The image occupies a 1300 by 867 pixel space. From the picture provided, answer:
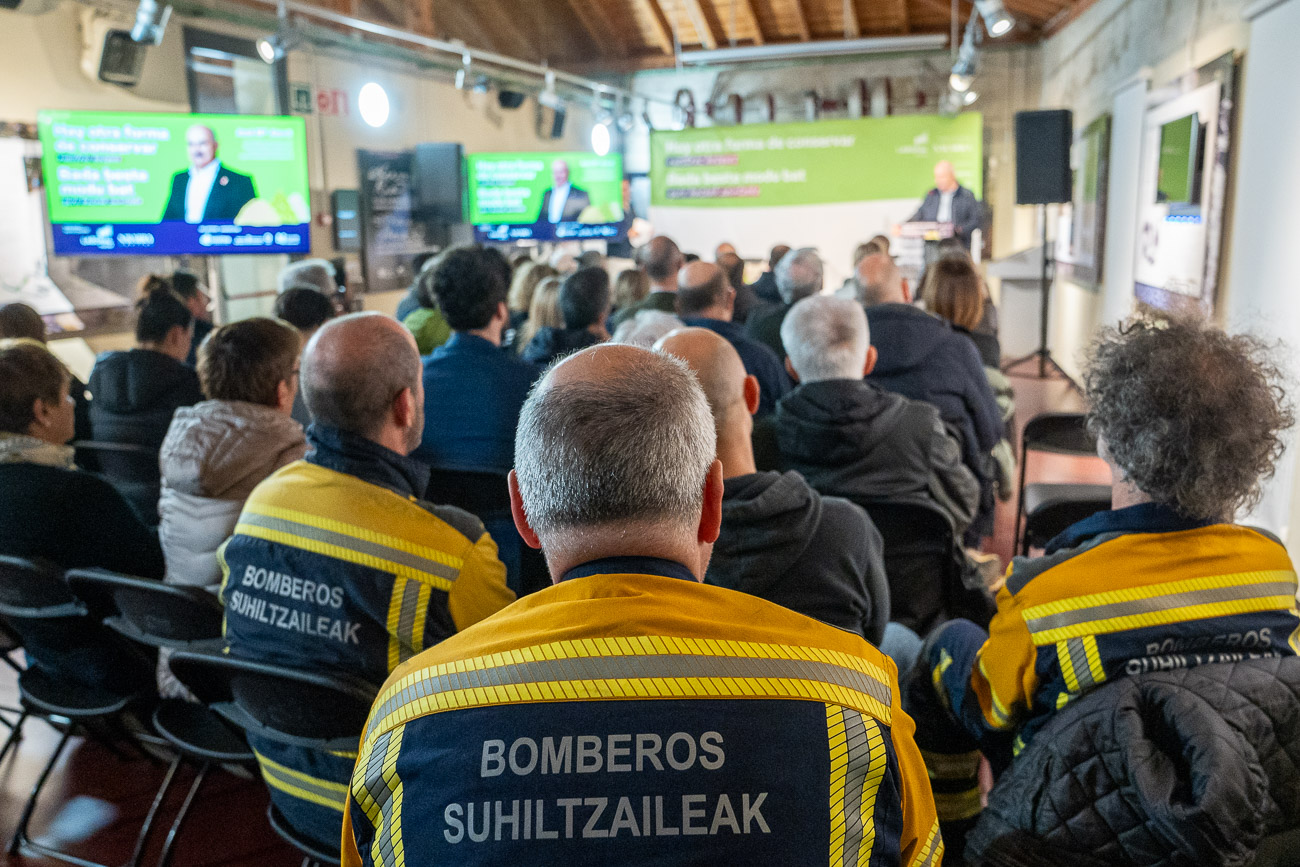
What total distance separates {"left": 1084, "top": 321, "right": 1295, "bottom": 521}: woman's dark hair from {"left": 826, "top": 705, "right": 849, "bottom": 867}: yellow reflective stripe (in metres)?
0.80

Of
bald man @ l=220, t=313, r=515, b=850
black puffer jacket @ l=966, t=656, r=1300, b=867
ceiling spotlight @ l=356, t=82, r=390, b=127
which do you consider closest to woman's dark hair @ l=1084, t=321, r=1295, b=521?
black puffer jacket @ l=966, t=656, r=1300, b=867

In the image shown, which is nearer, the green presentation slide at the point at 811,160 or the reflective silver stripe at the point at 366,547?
the reflective silver stripe at the point at 366,547

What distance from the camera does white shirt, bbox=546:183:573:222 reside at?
9.70m

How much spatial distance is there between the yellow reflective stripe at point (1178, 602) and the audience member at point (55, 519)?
7.08ft

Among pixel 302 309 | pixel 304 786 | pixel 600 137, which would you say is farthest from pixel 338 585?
pixel 600 137

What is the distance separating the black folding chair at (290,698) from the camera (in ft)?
5.08

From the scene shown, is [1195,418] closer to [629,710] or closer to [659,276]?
[629,710]

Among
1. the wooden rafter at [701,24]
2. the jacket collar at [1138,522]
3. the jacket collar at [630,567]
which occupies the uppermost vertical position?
the wooden rafter at [701,24]

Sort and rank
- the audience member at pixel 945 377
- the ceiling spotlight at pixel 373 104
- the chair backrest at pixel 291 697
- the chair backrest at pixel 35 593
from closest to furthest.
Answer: the chair backrest at pixel 291 697 → the chair backrest at pixel 35 593 → the audience member at pixel 945 377 → the ceiling spotlight at pixel 373 104

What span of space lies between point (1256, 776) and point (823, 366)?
1.60 meters

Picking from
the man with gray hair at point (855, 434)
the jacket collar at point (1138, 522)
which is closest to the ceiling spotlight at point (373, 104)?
the man with gray hair at point (855, 434)

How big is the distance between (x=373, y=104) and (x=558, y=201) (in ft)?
6.45

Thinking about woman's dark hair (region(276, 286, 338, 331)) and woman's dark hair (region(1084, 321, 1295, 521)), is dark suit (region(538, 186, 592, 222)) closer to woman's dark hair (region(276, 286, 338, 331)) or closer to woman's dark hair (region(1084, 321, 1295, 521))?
woman's dark hair (region(276, 286, 338, 331))

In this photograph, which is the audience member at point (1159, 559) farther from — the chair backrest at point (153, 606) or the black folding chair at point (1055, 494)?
the chair backrest at point (153, 606)
